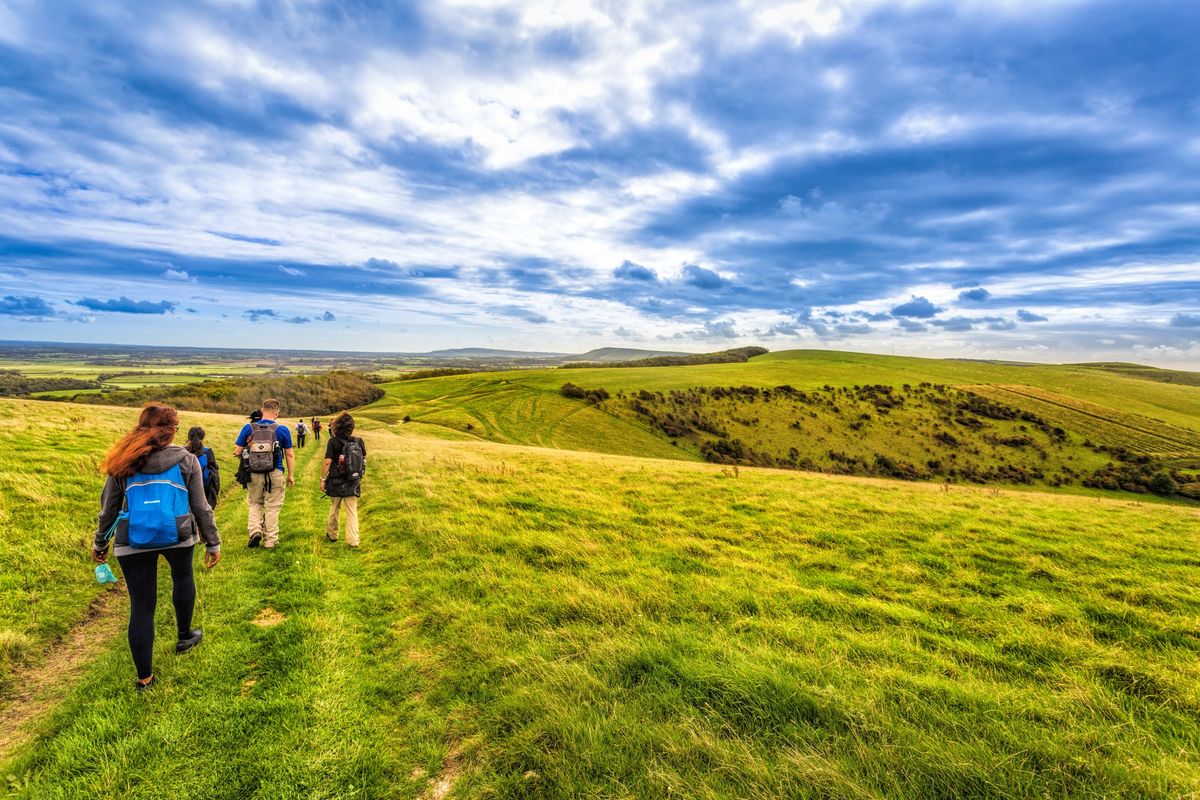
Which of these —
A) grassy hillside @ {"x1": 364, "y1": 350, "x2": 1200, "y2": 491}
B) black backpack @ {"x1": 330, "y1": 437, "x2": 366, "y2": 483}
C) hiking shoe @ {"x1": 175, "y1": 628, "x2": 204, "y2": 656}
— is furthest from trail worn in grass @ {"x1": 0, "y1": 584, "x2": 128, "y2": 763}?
grassy hillside @ {"x1": 364, "y1": 350, "x2": 1200, "y2": 491}

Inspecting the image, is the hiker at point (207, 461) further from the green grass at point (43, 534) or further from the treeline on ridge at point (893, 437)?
the treeline on ridge at point (893, 437)

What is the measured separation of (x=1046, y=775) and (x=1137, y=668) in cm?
305

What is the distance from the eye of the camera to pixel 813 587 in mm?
7422

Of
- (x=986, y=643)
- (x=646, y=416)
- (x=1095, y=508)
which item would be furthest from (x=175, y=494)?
(x=646, y=416)

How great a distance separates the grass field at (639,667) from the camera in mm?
3775

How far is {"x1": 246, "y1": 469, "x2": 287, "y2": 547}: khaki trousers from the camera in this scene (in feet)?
33.4

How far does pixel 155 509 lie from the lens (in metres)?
5.29

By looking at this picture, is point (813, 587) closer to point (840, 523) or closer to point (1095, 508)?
point (840, 523)

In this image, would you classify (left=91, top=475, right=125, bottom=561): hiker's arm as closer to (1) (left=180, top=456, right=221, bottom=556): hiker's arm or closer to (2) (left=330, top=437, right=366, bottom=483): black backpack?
(1) (left=180, top=456, right=221, bottom=556): hiker's arm

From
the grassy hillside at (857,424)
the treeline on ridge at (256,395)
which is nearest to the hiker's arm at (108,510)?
the grassy hillside at (857,424)

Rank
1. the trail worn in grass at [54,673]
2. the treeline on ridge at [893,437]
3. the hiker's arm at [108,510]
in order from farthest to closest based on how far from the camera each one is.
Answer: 1. the treeline on ridge at [893,437]
2. the hiker's arm at [108,510]
3. the trail worn in grass at [54,673]

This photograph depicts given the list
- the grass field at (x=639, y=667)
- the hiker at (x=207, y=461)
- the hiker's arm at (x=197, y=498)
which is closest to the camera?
the grass field at (x=639, y=667)

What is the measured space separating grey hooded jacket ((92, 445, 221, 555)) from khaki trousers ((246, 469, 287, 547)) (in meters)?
4.72

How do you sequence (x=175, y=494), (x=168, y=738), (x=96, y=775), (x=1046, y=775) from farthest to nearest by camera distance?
(x=175, y=494) → (x=168, y=738) → (x=96, y=775) → (x=1046, y=775)
